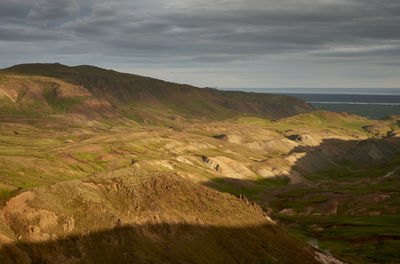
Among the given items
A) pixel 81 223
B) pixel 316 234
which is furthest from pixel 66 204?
pixel 316 234

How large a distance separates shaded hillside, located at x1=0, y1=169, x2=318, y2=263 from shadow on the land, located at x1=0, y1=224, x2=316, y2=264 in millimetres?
93

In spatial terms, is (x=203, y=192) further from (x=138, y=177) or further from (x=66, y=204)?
(x=66, y=204)

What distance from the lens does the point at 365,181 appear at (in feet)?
575

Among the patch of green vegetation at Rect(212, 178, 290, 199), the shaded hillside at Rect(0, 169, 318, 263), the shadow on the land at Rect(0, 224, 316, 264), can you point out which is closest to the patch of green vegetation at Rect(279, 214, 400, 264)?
the shaded hillside at Rect(0, 169, 318, 263)

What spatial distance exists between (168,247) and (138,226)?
414 cm

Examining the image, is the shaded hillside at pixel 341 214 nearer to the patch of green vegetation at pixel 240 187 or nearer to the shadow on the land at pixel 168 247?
the patch of green vegetation at pixel 240 187

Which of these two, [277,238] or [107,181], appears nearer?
[107,181]

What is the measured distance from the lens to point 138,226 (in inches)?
1832

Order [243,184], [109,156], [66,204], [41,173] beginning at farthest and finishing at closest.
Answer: [109,156] < [243,184] < [41,173] < [66,204]

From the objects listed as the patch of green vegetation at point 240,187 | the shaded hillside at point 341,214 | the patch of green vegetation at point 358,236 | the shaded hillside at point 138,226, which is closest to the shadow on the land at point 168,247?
the shaded hillside at point 138,226

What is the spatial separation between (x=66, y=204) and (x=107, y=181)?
24.5 ft

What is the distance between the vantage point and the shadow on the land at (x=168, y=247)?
127 feet

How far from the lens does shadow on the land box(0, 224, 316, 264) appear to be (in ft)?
127

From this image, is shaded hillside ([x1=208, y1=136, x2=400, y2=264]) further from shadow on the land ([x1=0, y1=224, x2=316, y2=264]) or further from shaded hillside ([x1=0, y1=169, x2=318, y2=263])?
shaded hillside ([x1=0, y1=169, x2=318, y2=263])
